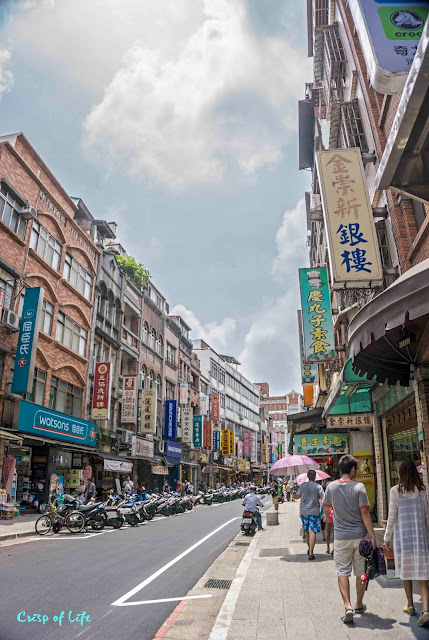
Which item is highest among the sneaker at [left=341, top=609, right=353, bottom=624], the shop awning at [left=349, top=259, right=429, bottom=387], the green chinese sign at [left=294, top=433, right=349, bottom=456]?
the shop awning at [left=349, top=259, right=429, bottom=387]

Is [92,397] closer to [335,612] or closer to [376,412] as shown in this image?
[376,412]

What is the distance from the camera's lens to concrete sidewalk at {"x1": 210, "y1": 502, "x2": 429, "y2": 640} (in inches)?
198

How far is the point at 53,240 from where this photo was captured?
25828 millimetres

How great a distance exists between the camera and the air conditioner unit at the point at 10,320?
19641mm

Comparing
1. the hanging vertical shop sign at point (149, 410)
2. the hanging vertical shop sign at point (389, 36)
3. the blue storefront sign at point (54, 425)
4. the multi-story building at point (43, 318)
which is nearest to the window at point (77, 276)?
the multi-story building at point (43, 318)

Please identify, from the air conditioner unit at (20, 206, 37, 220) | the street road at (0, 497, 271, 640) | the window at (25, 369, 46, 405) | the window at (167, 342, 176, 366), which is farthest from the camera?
the window at (167, 342, 176, 366)

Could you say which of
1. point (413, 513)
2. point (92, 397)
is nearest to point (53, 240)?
point (92, 397)

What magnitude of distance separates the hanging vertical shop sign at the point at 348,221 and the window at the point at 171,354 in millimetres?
35265

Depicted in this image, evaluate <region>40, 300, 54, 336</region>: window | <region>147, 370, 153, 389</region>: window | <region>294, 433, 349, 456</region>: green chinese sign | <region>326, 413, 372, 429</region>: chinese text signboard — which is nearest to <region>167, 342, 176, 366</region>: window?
<region>147, 370, 153, 389</region>: window

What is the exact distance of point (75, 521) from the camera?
1566 centimetres

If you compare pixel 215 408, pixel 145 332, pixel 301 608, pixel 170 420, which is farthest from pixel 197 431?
pixel 301 608

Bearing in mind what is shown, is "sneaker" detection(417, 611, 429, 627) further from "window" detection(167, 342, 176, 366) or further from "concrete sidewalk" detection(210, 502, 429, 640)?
"window" detection(167, 342, 176, 366)

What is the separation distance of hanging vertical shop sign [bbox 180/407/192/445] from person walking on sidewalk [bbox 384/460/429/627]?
42272 millimetres
